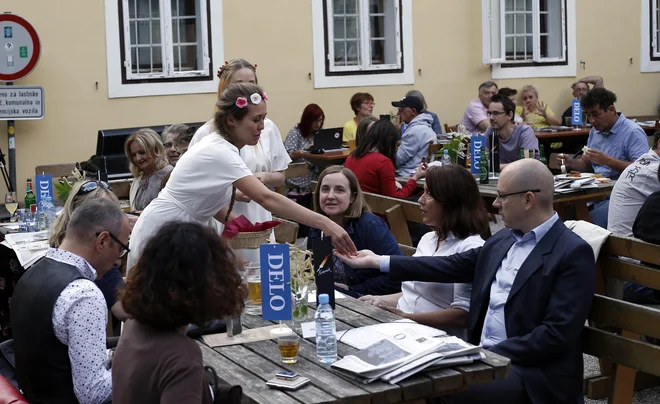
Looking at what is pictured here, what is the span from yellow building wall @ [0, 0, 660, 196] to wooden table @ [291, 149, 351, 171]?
1.61m

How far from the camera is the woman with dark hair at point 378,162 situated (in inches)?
279

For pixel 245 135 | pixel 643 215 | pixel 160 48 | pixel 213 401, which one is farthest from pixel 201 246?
pixel 160 48

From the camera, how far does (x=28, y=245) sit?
5812 millimetres

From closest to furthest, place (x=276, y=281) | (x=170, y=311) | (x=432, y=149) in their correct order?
(x=170, y=311)
(x=276, y=281)
(x=432, y=149)

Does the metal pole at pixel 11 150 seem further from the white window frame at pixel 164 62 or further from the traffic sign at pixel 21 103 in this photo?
the white window frame at pixel 164 62

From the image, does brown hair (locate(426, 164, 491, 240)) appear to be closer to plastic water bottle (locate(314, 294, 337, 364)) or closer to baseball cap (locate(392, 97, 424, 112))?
plastic water bottle (locate(314, 294, 337, 364))

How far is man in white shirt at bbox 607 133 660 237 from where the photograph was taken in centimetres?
567

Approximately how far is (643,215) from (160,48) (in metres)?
7.88

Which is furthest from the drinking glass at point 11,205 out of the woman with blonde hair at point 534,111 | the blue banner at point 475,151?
the woman with blonde hair at point 534,111

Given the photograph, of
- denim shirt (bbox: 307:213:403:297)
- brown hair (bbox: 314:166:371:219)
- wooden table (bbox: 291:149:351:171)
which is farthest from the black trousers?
wooden table (bbox: 291:149:351:171)

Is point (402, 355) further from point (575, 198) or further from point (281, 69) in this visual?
point (281, 69)

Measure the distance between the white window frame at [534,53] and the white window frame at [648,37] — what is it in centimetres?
160

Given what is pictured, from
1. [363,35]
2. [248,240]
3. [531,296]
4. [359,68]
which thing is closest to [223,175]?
[248,240]

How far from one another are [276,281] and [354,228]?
141 centimetres
